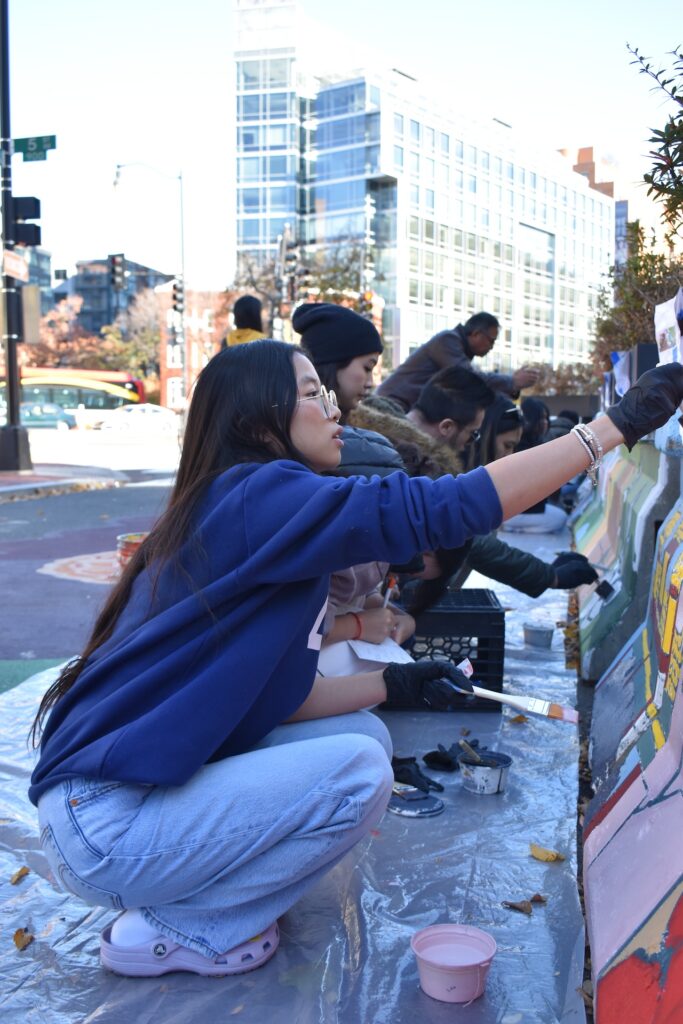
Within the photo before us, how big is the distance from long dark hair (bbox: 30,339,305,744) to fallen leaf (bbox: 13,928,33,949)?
0.88 m

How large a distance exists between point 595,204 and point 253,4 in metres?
39.8

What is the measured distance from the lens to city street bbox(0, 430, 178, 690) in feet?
19.6

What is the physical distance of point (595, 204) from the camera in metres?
100

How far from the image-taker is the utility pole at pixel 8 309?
15.5 metres

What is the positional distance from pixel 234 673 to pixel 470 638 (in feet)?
8.22

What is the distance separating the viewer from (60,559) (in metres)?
9.03

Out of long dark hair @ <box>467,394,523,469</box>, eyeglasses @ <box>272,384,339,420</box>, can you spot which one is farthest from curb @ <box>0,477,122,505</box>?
eyeglasses @ <box>272,384,339,420</box>

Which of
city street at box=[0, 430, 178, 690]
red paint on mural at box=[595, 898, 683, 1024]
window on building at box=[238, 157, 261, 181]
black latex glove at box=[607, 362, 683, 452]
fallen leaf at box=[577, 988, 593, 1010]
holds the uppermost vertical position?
window on building at box=[238, 157, 261, 181]

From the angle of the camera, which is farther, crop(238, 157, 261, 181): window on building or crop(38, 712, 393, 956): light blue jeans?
crop(238, 157, 261, 181): window on building

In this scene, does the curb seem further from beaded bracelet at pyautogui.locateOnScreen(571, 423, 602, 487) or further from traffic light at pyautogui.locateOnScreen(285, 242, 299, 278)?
beaded bracelet at pyautogui.locateOnScreen(571, 423, 602, 487)

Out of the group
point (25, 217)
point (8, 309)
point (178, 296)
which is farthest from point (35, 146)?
point (178, 296)

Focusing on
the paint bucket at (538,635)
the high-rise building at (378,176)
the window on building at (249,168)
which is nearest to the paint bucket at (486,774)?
the paint bucket at (538,635)

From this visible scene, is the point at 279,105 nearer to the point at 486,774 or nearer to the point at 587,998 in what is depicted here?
the point at 486,774

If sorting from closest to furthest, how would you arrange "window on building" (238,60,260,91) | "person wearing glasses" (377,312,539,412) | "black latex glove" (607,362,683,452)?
"black latex glove" (607,362,683,452)
"person wearing glasses" (377,312,539,412)
"window on building" (238,60,260,91)
